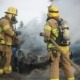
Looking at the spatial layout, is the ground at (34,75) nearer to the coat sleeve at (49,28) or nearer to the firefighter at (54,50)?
the firefighter at (54,50)

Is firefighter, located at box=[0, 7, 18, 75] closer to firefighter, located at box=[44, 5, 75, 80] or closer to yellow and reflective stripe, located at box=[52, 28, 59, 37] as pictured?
firefighter, located at box=[44, 5, 75, 80]

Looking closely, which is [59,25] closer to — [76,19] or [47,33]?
[47,33]

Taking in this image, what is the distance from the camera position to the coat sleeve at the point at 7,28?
33.7 feet

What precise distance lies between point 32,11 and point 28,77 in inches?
357

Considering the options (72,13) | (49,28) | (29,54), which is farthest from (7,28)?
(72,13)

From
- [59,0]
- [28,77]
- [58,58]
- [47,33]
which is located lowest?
[28,77]

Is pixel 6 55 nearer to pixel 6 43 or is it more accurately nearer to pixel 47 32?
pixel 6 43

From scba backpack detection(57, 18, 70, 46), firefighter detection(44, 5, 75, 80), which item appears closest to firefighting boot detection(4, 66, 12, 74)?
firefighter detection(44, 5, 75, 80)

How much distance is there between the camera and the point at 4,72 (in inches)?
420

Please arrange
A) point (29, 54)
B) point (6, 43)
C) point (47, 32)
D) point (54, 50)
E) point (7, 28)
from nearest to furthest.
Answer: point (47, 32)
point (54, 50)
point (7, 28)
point (6, 43)
point (29, 54)

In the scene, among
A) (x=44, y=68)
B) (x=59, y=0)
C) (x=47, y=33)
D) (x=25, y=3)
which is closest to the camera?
(x=47, y=33)

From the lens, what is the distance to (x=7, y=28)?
10258 mm

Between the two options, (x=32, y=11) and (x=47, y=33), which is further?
(x=32, y=11)

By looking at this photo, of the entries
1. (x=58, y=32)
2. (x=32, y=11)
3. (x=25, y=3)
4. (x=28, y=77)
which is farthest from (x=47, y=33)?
(x=25, y=3)
